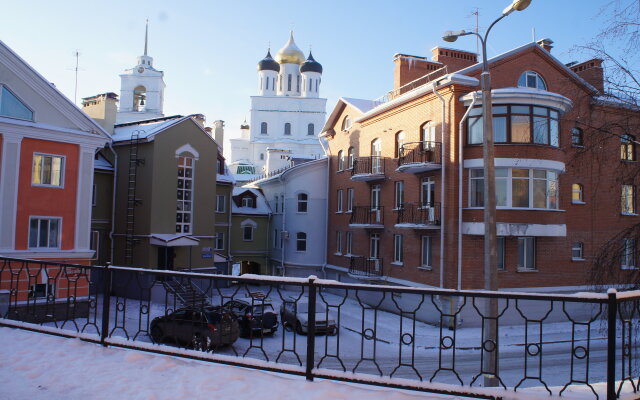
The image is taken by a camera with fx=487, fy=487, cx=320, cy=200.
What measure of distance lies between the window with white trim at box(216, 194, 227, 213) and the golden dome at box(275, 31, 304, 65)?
130ft

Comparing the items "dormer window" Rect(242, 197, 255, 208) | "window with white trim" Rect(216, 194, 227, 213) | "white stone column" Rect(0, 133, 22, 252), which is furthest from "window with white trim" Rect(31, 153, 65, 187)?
"dormer window" Rect(242, 197, 255, 208)

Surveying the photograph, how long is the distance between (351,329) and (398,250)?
37.2 ft

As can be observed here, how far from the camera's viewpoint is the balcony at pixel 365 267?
24.9m

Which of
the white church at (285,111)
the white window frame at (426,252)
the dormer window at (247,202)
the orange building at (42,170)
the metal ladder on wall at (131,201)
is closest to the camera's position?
the orange building at (42,170)

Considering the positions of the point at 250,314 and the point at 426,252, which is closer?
the point at 250,314

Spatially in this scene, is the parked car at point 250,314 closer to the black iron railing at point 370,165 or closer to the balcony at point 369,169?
the balcony at point 369,169

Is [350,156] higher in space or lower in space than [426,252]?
higher

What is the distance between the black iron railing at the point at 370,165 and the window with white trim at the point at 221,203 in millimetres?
9817

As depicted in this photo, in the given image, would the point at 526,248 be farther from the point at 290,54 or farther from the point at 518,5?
the point at 290,54

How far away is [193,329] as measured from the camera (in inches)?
230

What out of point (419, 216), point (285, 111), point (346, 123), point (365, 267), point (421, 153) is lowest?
point (365, 267)

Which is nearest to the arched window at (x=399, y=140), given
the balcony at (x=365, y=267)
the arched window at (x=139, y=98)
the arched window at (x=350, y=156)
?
the arched window at (x=350, y=156)

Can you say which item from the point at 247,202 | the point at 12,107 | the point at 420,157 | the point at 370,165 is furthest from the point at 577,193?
the point at 12,107

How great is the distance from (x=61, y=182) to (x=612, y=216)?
2493cm
